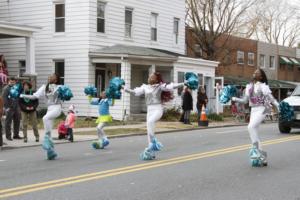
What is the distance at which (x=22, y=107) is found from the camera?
16.4 meters

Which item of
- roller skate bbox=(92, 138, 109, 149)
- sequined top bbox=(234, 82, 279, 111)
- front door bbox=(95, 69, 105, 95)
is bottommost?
roller skate bbox=(92, 138, 109, 149)

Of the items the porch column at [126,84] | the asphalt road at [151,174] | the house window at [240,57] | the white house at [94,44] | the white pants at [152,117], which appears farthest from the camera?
the house window at [240,57]

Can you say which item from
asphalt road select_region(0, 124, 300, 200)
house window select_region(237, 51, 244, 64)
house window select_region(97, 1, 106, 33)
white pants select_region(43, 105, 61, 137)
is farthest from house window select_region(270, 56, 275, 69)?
white pants select_region(43, 105, 61, 137)

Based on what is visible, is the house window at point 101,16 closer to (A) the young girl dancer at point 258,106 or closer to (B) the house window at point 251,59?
(A) the young girl dancer at point 258,106

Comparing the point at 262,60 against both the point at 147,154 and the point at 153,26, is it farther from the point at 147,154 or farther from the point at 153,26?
the point at 147,154

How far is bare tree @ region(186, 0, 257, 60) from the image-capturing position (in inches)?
1620

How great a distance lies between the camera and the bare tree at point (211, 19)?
4116cm

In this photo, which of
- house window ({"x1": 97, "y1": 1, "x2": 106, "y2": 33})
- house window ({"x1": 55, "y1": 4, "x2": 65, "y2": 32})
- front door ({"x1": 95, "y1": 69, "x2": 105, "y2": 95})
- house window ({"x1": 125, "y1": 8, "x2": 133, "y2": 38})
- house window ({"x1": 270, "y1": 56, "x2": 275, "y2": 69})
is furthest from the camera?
house window ({"x1": 270, "y1": 56, "x2": 275, "y2": 69})

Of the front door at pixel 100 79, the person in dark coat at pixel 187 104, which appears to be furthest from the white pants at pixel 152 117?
the front door at pixel 100 79

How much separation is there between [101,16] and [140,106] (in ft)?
18.9

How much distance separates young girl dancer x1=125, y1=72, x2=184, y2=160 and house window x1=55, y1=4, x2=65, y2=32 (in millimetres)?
17272

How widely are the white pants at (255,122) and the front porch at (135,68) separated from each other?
617 inches

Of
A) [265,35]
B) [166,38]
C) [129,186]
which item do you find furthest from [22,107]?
[265,35]

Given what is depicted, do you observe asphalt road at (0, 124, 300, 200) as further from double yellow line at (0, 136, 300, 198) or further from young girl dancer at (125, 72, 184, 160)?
young girl dancer at (125, 72, 184, 160)
